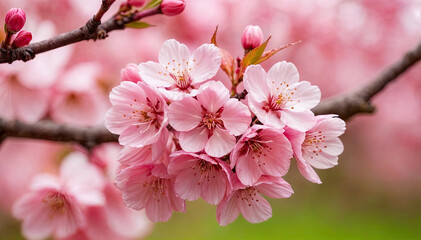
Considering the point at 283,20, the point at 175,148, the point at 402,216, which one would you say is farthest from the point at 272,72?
the point at 402,216

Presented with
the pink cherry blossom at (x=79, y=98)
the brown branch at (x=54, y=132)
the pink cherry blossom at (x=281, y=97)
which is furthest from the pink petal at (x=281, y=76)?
the pink cherry blossom at (x=79, y=98)

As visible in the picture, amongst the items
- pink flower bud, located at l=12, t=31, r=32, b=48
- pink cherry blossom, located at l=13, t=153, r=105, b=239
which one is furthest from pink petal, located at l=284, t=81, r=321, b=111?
pink cherry blossom, located at l=13, t=153, r=105, b=239

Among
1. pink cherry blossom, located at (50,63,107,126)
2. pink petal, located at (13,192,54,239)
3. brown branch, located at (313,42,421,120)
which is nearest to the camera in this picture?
brown branch, located at (313,42,421,120)

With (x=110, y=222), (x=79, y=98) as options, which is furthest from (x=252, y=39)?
(x=79, y=98)

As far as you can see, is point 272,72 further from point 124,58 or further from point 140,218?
point 124,58

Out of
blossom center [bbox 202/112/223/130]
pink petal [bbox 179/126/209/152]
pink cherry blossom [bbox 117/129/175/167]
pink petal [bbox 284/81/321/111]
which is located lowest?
pink cherry blossom [bbox 117/129/175/167]

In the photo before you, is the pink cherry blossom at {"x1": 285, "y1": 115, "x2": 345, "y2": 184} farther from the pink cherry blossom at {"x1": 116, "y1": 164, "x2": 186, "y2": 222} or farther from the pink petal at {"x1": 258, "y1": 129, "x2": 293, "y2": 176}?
the pink cherry blossom at {"x1": 116, "y1": 164, "x2": 186, "y2": 222}

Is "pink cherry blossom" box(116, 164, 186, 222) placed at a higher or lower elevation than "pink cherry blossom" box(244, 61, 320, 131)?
lower
